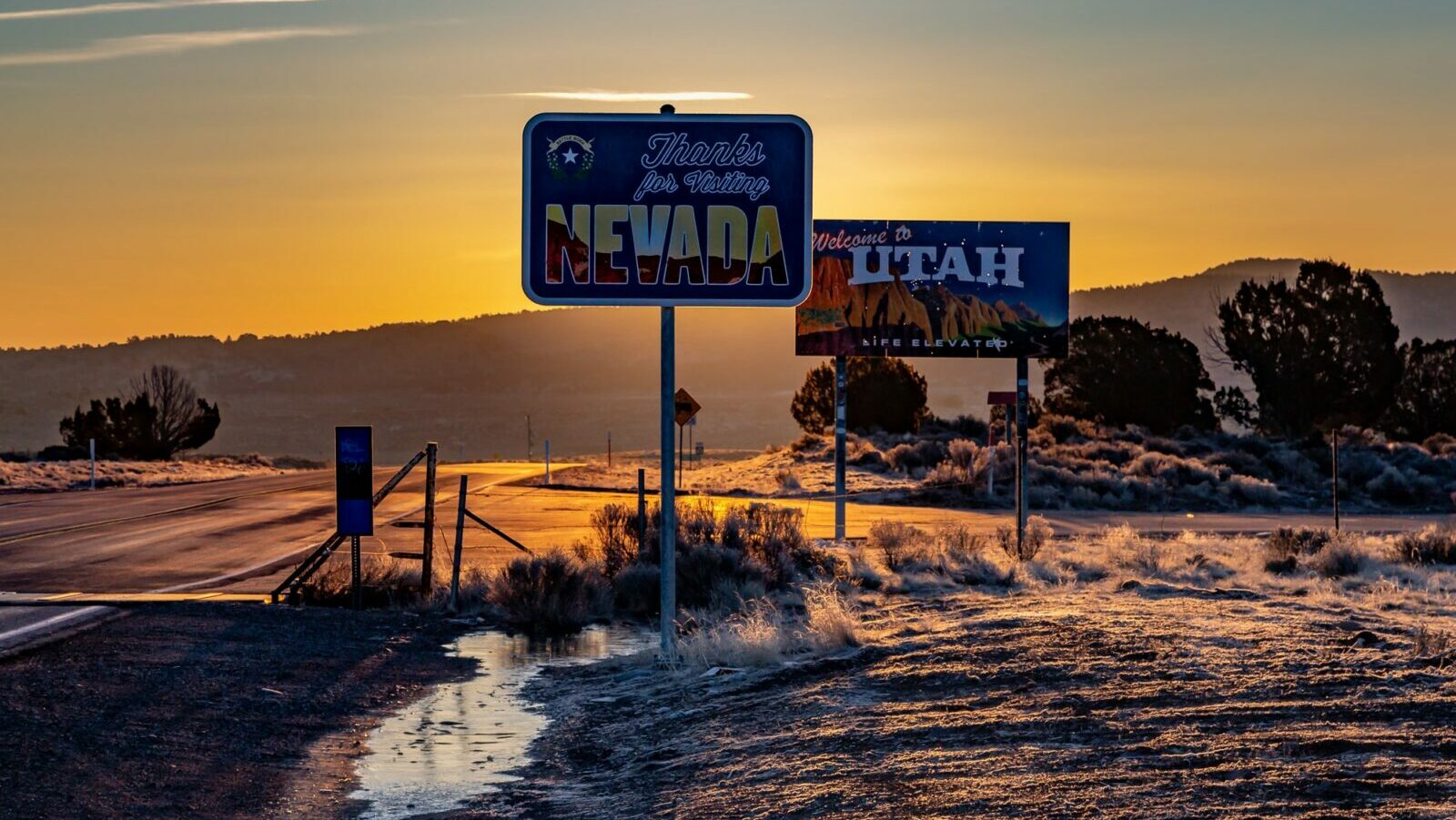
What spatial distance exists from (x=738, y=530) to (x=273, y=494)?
25.4 m

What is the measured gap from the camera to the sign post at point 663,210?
43.6ft

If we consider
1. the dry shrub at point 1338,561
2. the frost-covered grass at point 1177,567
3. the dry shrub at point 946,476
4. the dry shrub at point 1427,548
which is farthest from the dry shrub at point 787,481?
the dry shrub at point 1338,561

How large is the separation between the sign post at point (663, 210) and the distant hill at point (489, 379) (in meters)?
124

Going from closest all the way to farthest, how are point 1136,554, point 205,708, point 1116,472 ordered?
point 205,708 < point 1136,554 < point 1116,472

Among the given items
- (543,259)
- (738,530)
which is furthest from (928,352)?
(543,259)

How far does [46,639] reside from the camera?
1325cm

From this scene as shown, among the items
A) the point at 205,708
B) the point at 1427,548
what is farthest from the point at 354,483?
the point at 1427,548

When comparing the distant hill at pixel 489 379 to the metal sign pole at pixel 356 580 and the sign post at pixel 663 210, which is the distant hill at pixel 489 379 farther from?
the sign post at pixel 663 210

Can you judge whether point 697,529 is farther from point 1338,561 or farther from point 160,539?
point 160,539

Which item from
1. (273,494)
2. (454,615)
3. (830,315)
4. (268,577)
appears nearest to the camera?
(454,615)

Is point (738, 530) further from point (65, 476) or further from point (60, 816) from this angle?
point (65, 476)

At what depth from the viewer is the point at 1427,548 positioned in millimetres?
20734

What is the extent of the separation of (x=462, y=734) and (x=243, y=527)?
66.0ft

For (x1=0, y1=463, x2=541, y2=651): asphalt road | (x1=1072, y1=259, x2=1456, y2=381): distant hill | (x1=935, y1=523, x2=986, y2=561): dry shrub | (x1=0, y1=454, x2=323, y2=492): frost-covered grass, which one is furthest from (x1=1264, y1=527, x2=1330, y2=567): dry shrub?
(x1=1072, y1=259, x2=1456, y2=381): distant hill
